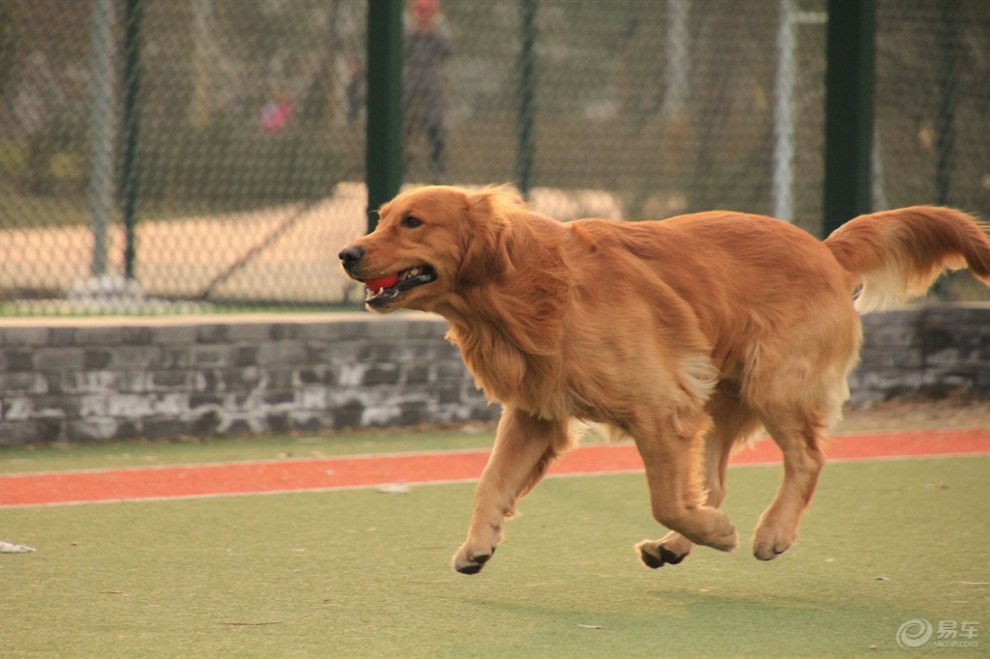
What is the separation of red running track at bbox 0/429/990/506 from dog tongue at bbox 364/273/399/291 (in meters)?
2.47

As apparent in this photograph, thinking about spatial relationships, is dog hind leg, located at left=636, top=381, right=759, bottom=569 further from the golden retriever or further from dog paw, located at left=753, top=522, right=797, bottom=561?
dog paw, located at left=753, top=522, right=797, bottom=561

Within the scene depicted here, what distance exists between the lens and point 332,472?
290 inches

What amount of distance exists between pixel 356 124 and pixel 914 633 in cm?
646

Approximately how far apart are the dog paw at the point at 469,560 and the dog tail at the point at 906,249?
1980 mm

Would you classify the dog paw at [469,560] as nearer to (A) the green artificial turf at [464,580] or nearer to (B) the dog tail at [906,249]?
(A) the green artificial turf at [464,580]

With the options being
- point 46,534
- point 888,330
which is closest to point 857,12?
point 888,330

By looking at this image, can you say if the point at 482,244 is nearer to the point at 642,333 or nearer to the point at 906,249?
the point at 642,333

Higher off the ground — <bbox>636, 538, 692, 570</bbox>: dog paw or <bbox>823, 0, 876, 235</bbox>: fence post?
<bbox>823, 0, 876, 235</bbox>: fence post

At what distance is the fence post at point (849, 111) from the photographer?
31.7 feet

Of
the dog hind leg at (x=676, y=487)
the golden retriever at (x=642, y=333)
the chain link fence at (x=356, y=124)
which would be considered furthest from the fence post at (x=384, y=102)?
the dog hind leg at (x=676, y=487)

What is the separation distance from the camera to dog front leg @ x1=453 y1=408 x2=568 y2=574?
480cm

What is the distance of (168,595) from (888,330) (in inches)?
248

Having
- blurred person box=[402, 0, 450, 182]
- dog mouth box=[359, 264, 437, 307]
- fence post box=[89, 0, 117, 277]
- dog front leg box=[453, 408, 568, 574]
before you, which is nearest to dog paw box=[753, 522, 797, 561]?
dog front leg box=[453, 408, 568, 574]

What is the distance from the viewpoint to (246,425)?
8.33 meters
